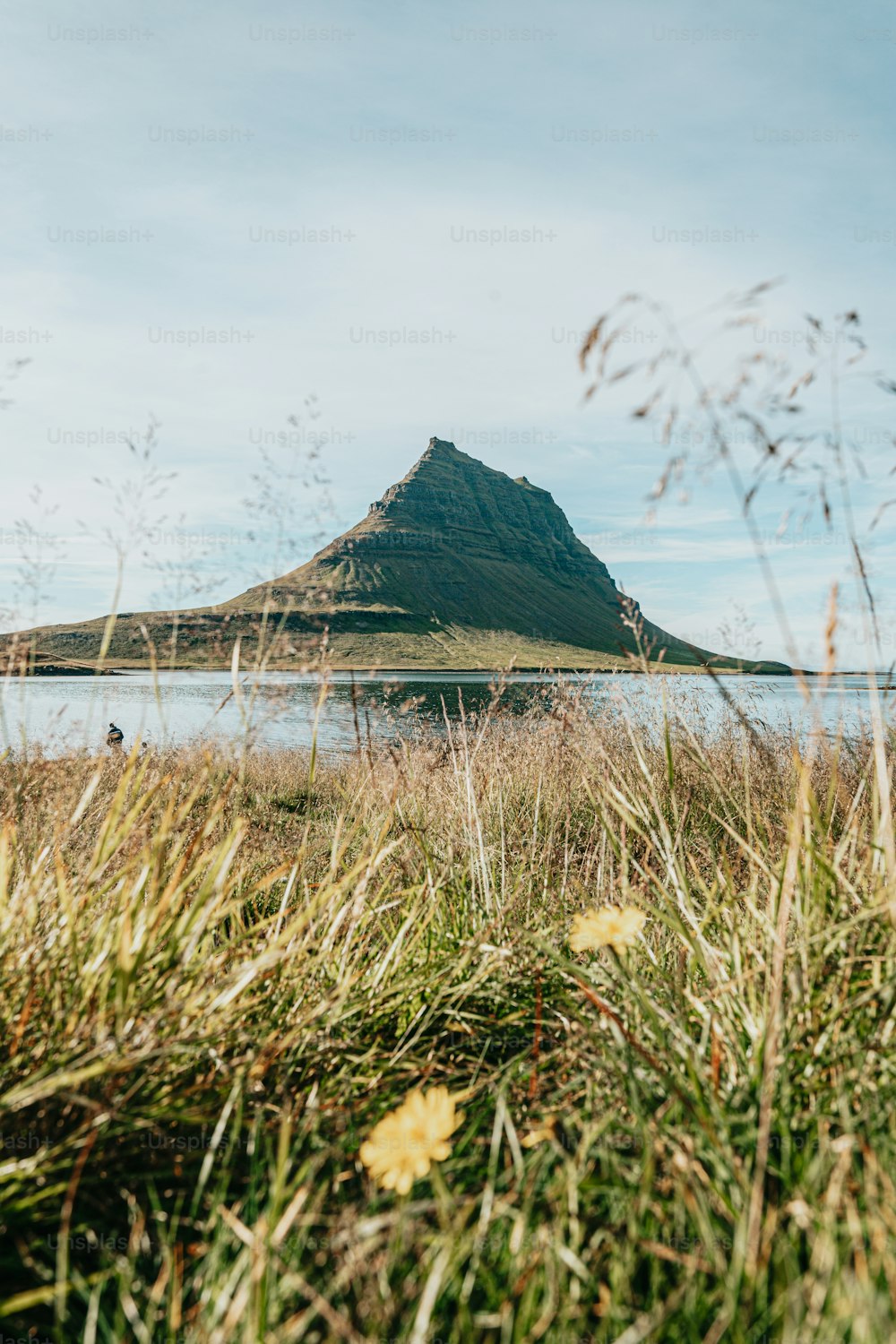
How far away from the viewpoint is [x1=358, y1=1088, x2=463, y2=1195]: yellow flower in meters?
1.08

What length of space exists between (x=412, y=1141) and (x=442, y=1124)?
Answer: 0.05m

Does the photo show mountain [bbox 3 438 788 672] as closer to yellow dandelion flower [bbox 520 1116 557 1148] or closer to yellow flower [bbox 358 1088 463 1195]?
yellow dandelion flower [bbox 520 1116 557 1148]

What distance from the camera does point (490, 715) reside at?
10.8ft

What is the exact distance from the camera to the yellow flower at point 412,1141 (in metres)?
1.08

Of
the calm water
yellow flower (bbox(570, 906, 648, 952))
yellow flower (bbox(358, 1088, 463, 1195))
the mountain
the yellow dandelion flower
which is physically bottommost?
the yellow dandelion flower

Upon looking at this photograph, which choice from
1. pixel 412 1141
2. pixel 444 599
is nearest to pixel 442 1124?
pixel 412 1141

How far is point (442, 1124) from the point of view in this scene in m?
1.12

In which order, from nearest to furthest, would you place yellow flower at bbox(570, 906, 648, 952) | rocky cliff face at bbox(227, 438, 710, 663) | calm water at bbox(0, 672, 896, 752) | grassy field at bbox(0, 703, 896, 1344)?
grassy field at bbox(0, 703, 896, 1344) < yellow flower at bbox(570, 906, 648, 952) < calm water at bbox(0, 672, 896, 752) < rocky cliff face at bbox(227, 438, 710, 663)

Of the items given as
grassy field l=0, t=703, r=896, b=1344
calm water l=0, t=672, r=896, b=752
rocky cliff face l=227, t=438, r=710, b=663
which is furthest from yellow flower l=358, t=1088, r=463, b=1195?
rocky cliff face l=227, t=438, r=710, b=663

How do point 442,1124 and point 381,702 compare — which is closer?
point 442,1124

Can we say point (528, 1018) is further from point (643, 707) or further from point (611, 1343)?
point (643, 707)

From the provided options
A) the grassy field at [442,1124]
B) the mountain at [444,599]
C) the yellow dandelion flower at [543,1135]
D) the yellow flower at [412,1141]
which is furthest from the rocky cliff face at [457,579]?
the yellow flower at [412,1141]

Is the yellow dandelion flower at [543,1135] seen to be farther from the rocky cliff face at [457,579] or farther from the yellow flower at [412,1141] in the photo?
the rocky cliff face at [457,579]

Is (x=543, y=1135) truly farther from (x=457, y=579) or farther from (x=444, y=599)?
(x=457, y=579)
